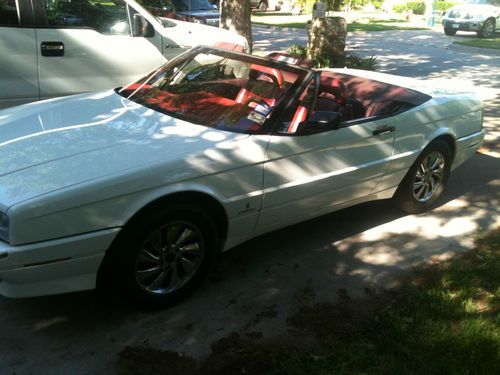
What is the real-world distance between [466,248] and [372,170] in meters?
1.01

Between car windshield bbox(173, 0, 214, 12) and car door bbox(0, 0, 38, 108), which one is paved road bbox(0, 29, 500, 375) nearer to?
car door bbox(0, 0, 38, 108)

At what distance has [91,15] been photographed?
6.15 m

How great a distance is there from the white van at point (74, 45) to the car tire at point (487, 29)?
18301 mm

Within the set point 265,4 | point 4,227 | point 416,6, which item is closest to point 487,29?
point 416,6

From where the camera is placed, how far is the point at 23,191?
8.82 ft

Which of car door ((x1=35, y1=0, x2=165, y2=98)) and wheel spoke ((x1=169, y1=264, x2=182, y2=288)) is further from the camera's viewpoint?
car door ((x1=35, y1=0, x2=165, y2=98))

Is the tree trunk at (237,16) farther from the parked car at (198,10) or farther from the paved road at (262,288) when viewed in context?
the paved road at (262,288)

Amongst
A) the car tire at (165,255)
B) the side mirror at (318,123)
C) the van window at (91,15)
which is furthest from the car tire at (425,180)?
the van window at (91,15)

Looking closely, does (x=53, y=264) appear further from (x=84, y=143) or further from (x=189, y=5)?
(x=189, y=5)

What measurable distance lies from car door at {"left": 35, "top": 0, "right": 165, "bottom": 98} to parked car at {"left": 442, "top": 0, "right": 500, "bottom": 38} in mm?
18346

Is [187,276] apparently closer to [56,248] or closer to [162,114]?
[56,248]

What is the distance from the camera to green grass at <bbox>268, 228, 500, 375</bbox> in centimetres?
285

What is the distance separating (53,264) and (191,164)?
35.9 inches

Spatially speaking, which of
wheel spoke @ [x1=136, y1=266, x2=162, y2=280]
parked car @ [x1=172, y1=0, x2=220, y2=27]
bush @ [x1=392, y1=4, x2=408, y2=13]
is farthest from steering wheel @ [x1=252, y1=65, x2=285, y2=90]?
bush @ [x1=392, y1=4, x2=408, y2=13]
